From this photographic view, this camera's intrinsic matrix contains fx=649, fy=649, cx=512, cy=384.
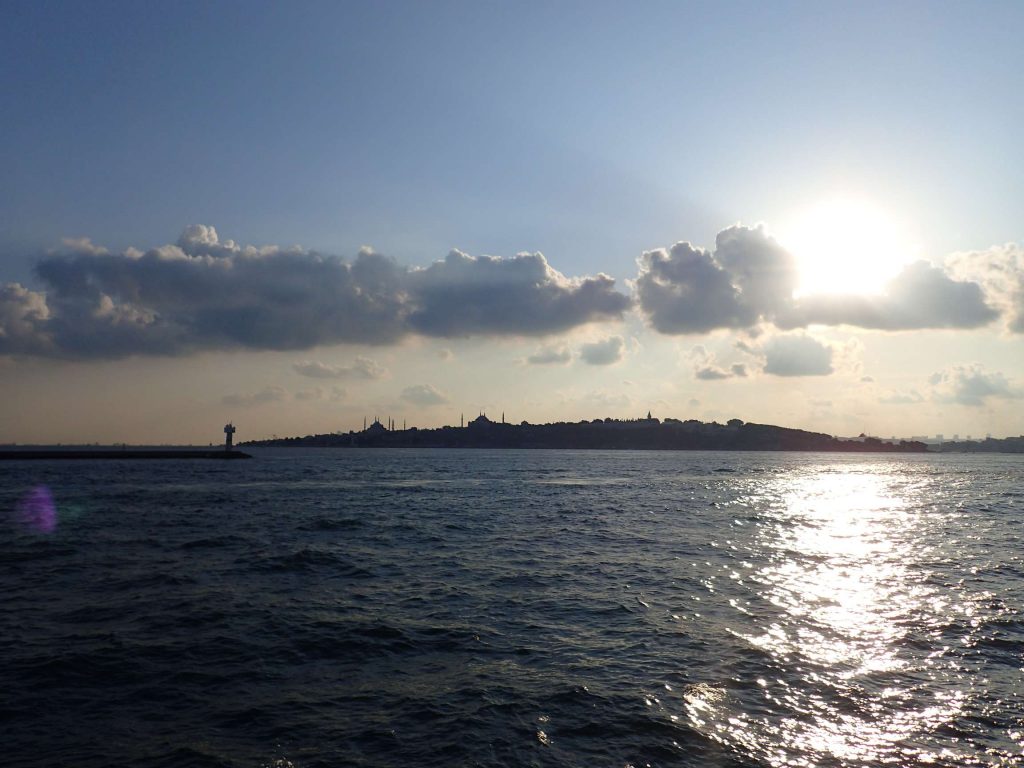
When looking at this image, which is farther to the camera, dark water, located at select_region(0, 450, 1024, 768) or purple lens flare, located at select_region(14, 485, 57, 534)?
purple lens flare, located at select_region(14, 485, 57, 534)

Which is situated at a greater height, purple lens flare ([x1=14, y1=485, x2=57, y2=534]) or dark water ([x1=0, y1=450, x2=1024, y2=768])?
dark water ([x1=0, y1=450, x2=1024, y2=768])

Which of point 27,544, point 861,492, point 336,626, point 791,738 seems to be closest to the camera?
point 791,738

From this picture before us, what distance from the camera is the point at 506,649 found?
789 inches

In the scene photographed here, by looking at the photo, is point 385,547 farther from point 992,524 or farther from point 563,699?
point 992,524

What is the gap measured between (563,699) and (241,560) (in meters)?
24.7

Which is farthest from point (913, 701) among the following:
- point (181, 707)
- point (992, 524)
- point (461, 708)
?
point (992, 524)

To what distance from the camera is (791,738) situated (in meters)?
14.1

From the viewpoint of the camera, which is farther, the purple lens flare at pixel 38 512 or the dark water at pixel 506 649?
the purple lens flare at pixel 38 512

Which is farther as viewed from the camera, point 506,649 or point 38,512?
point 38,512

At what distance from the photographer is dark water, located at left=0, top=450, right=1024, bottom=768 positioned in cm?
1391

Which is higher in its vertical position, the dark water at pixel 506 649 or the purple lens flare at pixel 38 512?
the dark water at pixel 506 649

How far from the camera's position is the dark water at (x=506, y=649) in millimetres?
13906

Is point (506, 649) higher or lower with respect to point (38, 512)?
higher

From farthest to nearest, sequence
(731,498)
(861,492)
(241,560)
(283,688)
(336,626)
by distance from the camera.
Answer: (861,492) < (731,498) < (241,560) < (336,626) < (283,688)
